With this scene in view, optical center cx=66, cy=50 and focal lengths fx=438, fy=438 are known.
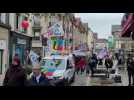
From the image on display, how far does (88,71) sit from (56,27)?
933 centimetres

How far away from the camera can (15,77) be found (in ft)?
19.0

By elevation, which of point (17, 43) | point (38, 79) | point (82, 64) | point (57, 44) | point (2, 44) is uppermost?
point (17, 43)

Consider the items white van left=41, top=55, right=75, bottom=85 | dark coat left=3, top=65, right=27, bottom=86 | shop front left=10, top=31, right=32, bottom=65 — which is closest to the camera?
dark coat left=3, top=65, right=27, bottom=86

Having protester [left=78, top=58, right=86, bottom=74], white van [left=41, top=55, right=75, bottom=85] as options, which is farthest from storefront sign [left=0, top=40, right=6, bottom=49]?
white van [left=41, top=55, right=75, bottom=85]

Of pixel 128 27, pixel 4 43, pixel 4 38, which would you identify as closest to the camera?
pixel 128 27

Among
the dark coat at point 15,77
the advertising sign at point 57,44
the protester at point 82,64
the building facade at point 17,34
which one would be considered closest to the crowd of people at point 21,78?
Result: the dark coat at point 15,77

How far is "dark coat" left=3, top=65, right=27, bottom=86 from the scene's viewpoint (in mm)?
5573

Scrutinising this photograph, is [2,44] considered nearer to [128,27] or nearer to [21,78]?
[128,27]

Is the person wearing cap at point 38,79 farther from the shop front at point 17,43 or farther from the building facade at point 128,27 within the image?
the shop front at point 17,43

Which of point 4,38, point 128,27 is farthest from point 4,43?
point 128,27

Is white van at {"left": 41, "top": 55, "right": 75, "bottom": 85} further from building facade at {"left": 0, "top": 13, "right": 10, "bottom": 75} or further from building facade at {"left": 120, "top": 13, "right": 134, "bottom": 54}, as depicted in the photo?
building facade at {"left": 0, "top": 13, "right": 10, "bottom": 75}

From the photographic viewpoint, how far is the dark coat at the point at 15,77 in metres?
5.57

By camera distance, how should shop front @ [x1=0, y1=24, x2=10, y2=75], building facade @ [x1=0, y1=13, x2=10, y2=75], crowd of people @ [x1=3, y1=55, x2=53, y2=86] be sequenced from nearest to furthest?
1. crowd of people @ [x1=3, y1=55, x2=53, y2=86]
2. shop front @ [x1=0, y1=24, x2=10, y2=75]
3. building facade @ [x1=0, y1=13, x2=10, y2=75]
